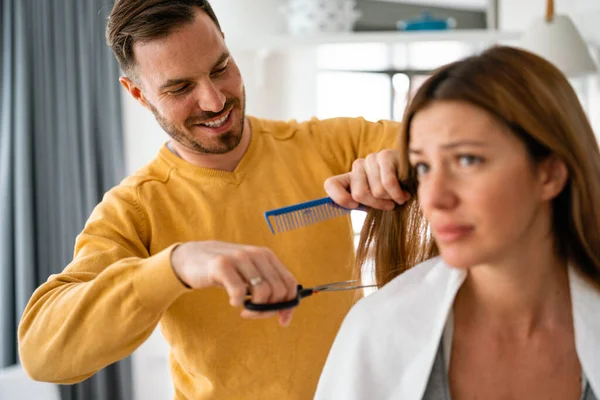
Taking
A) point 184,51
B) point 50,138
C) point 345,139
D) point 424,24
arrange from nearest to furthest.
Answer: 1. point 184,51
2. point 345,139
3. point 50,138
4. point 424,24

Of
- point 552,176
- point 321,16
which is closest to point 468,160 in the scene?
point 552,176

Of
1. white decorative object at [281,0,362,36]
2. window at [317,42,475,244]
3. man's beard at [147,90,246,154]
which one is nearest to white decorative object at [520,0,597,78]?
window at [317,42,475,244]

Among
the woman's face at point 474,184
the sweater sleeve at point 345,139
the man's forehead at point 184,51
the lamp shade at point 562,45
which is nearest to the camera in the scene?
the woman's face at point 474,184

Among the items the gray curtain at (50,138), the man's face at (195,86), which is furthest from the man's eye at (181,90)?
the gray curtain at (50,138)

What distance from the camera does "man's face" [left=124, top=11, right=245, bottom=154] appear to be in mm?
1515

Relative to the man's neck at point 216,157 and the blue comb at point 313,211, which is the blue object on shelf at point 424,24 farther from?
the blue comb at point 313,211

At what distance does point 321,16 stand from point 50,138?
1.27 m

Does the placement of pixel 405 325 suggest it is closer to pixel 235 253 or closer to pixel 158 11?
pixel 235 253

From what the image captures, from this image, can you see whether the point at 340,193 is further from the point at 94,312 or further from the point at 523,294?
the point at 94,312

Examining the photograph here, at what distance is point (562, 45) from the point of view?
9.98ft

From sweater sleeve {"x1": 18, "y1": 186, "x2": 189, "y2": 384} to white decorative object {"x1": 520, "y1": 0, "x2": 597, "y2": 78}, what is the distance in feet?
7.24

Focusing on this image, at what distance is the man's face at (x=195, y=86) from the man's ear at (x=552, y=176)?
0.67 meters

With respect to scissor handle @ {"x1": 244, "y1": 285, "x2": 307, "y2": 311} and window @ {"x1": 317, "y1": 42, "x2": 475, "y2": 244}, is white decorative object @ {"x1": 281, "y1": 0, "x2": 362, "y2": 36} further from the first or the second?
scissor handle @ {"x1": 244, "y1": 285, "x2": 307, "y2": 311}

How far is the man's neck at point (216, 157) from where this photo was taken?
5.37 ft
